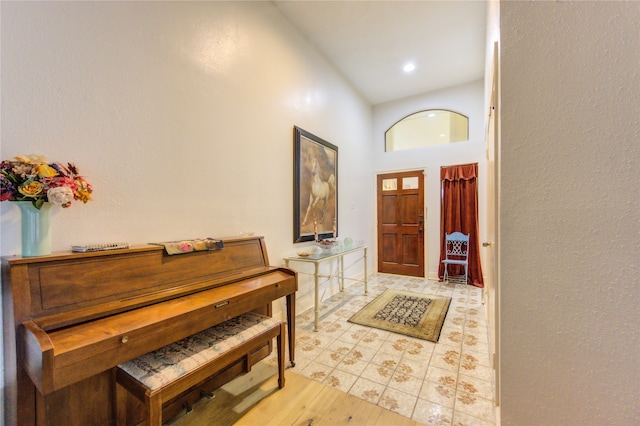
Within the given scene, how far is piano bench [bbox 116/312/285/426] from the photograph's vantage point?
1.14 m

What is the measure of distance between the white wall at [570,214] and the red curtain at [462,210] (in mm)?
3611

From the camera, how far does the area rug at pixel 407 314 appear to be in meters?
2.66

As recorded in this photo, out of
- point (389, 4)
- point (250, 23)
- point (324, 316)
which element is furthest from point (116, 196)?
point (389, 4)

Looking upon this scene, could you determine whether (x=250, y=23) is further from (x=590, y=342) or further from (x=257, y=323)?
(x=590, y=342)

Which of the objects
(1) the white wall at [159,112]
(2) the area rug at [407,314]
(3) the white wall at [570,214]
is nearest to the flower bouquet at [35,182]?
(1) the white wall at [159,112]

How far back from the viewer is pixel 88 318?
1.12 meters

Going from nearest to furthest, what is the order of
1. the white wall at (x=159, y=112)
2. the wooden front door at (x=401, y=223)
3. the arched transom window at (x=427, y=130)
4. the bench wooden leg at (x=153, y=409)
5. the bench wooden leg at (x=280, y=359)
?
the bench wooden leg at (x=153, y=409) < the white wall at (x=159, y=112) < the bench wooden leg at (x=280, y=359) < the arched transom window at (x=427, y=130) < the wooden front door at (x=401, y=223)

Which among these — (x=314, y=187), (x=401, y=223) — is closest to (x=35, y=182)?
(x=314, y=187)

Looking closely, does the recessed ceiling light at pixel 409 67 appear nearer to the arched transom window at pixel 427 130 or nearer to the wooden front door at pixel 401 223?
the arched transom window at pixel 427 130

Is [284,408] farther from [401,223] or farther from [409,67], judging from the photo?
[409,67]

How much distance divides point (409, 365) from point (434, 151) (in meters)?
3.78

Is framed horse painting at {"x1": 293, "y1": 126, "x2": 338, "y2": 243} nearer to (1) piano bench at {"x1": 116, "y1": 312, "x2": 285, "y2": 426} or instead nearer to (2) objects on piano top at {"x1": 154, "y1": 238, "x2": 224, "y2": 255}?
(2) objects on piano top at {"x1": 154, "y1": 238, "x2": 224, "y2": 255}

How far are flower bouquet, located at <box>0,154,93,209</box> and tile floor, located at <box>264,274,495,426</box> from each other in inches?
73.4

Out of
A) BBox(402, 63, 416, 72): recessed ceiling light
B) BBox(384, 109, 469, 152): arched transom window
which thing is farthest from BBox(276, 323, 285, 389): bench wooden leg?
BBox(384, 109, 469, 152): arched transom window
